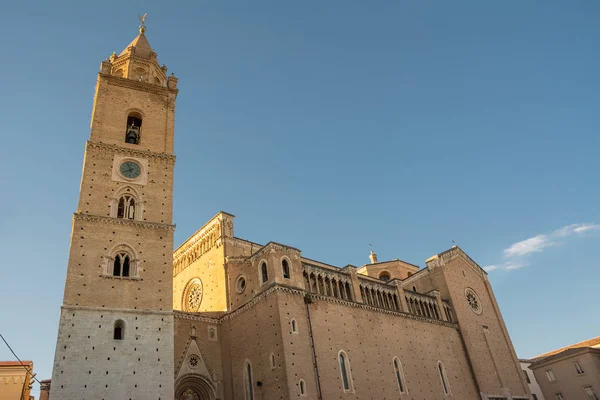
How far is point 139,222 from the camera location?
25.0 m

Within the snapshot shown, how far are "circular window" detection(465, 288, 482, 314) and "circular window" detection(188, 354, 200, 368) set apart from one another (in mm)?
24278

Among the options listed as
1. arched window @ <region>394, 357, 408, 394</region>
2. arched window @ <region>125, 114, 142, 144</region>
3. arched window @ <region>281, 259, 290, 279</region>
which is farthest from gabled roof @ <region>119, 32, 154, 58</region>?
arched window @ <region>394, 357, 408, 394</region>

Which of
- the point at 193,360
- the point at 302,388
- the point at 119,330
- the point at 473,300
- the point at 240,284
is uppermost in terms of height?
the point at 473,300

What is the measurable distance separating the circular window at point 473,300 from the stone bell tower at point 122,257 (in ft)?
90.1

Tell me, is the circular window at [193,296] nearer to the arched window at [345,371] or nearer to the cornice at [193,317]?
the cornice at [193,317]

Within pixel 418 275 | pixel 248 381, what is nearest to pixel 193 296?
pixel 248 381

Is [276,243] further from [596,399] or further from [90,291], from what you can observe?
[596,399]

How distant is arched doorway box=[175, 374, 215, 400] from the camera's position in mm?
26266

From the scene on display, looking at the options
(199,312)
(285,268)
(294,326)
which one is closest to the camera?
(294,326)

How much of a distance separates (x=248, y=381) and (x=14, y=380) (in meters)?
14.5

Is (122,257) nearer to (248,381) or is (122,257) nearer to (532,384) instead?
(248,381)

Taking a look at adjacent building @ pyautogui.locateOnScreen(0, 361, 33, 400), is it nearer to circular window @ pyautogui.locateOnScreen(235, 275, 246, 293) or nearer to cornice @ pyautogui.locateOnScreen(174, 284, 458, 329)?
cornice @ pyautogui.locateOnScreen(174, 284, 458, 329)

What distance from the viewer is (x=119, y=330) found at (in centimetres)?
2202

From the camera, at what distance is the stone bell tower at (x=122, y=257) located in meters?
20.7
